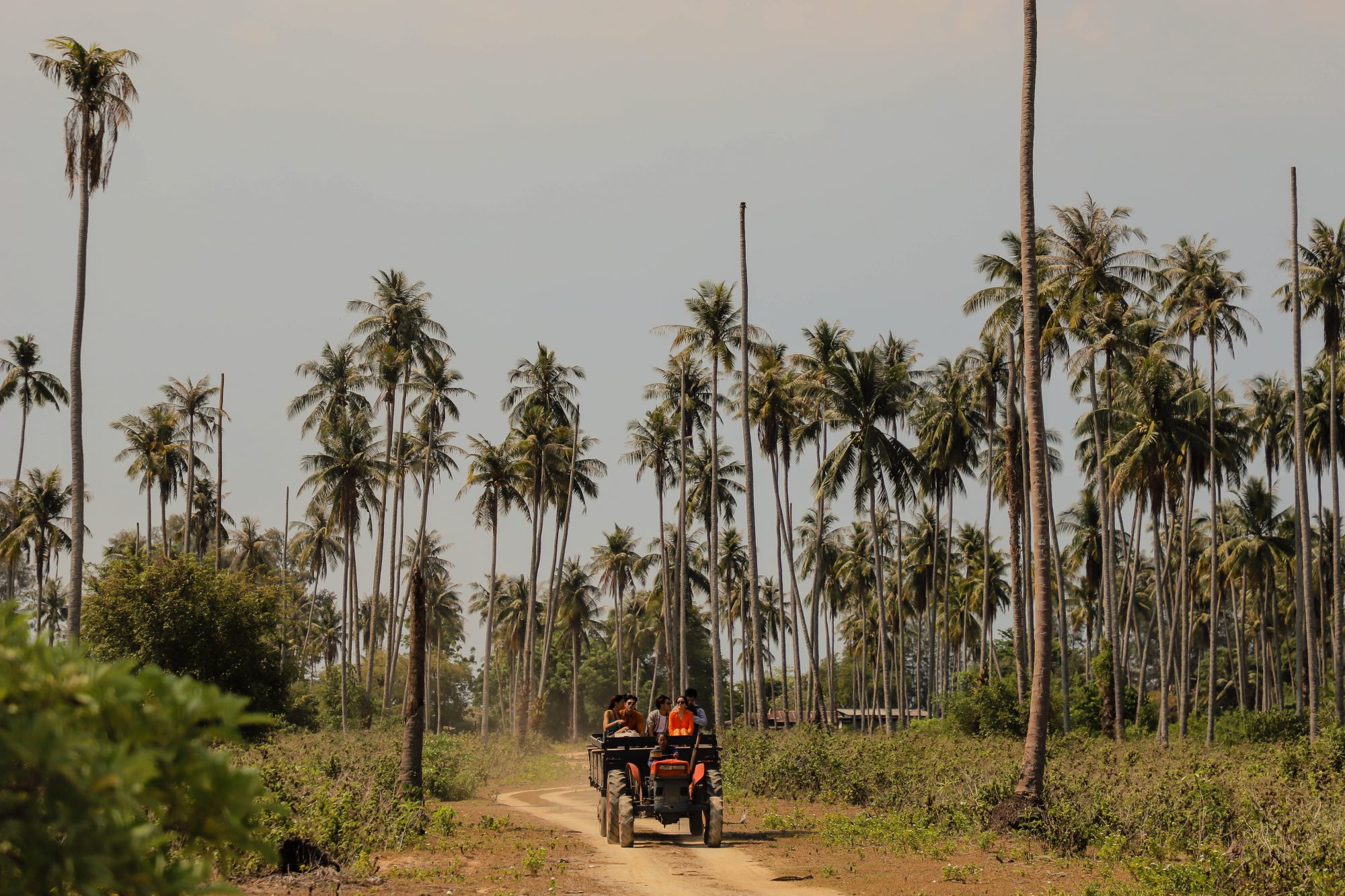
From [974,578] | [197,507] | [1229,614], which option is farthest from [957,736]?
[1229,614]

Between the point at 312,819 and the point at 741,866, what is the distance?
204 inches

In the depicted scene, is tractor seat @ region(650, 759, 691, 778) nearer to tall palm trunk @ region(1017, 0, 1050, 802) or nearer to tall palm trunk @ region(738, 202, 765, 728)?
tall palm trunk @ region(1017, 0, 1050, 802)

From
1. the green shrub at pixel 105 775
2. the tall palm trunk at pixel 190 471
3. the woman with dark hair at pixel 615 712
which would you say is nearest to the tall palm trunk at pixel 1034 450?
the woman with dark hair at pixel 615 712

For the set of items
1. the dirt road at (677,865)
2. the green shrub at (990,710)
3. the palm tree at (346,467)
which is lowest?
the green shrub at (990,710)

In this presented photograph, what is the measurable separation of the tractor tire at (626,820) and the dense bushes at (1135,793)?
4653 mm

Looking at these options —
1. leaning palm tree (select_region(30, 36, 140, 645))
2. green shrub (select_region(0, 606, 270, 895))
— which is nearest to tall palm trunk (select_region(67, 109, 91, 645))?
leaning palm tree (select_region(30, 36, 140, 645))

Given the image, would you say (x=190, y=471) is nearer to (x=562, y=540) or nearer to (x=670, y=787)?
(x=562, y=540)

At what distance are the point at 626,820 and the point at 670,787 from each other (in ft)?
2.60

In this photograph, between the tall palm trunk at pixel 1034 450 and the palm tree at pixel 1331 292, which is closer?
the tall palm trunk at pixel 1034 450

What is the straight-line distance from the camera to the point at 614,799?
1667cm

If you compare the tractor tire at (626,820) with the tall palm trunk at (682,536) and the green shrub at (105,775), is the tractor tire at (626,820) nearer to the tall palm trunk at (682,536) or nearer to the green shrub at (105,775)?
the green shrub at (105,775)

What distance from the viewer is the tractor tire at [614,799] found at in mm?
16625

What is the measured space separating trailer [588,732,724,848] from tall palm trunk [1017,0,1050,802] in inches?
187

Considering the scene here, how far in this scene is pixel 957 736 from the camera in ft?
125
